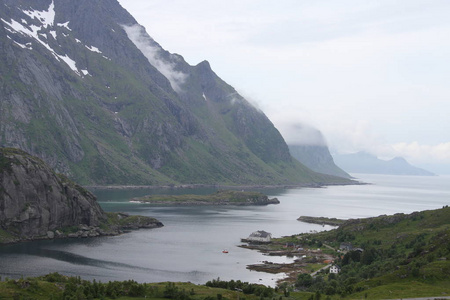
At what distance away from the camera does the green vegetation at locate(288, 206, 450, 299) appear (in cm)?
7069

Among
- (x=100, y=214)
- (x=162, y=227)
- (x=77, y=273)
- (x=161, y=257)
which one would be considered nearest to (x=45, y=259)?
(x=77, y=273)

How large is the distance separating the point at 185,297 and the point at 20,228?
314 ft

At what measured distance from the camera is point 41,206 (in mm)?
159375

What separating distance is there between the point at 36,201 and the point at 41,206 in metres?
2.24

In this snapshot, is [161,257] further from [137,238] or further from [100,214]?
[100,214]

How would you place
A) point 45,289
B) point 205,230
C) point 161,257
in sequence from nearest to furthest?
1. point 45,289
2. point 161,257
3. point 205,230

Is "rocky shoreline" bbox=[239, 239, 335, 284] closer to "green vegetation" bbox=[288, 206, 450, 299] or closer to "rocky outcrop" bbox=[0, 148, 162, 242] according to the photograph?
"green vegetation" bbox=[288, 206, 450, 299]

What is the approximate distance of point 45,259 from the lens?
118188 mm

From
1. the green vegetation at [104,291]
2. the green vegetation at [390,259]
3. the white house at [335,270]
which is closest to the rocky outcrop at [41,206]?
the green vegetation at [390,259]

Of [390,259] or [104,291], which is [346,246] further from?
[104,291]

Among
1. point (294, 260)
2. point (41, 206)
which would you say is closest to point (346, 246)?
point (294, 260)

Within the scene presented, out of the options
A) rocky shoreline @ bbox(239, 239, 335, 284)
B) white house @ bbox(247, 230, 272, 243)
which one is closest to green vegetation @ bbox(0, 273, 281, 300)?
rocky shoreline @ bbox(239, 239, 335, 284)

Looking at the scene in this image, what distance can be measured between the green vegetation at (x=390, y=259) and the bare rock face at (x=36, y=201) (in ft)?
253

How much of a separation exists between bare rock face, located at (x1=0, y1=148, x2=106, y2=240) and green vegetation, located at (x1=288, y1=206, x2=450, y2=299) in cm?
7696
